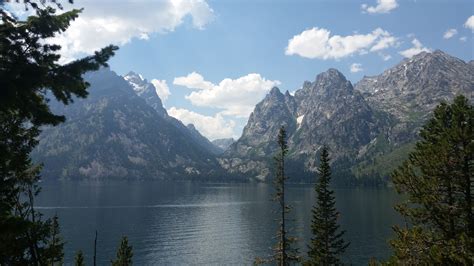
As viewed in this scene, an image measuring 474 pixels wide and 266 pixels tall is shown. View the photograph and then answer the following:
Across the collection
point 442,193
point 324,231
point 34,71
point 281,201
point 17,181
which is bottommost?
point 324,231

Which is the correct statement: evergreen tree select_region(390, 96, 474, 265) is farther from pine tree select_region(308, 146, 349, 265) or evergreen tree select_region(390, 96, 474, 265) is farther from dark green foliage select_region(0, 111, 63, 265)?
pine tree select_region(308, 146, 349, 265)

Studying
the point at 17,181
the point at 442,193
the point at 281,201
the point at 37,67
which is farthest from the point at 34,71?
the point at 281,201

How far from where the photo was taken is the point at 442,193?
2805 centimetres

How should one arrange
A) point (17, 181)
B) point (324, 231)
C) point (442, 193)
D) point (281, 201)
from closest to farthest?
point (442, 193)
point (17, 181)
point (281, 201)
point (324, 231)

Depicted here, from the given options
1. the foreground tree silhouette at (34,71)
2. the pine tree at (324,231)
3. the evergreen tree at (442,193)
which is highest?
the foreground tree silhouette at (34,71)

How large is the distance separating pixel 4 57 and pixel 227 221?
625 feet

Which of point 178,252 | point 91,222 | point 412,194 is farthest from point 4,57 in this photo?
point 91,222

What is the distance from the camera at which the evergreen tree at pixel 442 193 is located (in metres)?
26.5

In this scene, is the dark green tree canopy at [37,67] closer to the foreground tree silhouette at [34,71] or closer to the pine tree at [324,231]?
the foreground tree silhouette at [34,71]

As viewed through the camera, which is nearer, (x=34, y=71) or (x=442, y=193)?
(x=34, y=71)

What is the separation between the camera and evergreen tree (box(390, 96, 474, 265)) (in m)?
26.5

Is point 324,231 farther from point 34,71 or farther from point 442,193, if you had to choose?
point 34,71

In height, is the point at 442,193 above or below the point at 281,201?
above

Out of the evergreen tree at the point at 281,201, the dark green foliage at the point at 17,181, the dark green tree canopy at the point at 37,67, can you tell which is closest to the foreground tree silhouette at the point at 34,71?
the dark green tree canopy at the point at 37,67
